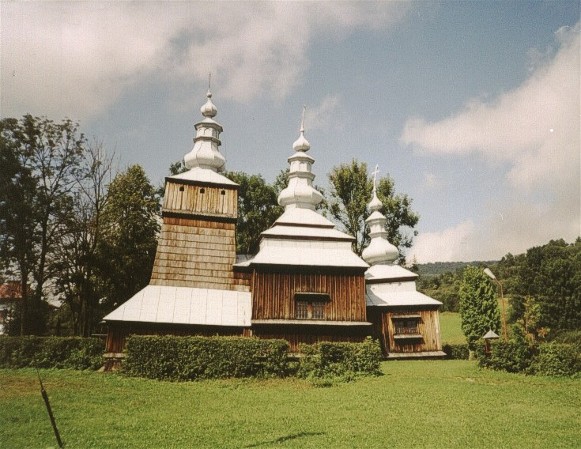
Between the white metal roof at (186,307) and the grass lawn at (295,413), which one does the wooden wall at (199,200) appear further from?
the grass lawn at (295,413)

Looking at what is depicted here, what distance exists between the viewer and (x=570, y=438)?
953 cm

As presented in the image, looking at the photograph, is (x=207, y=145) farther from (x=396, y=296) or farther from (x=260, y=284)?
(x=396, y=296)

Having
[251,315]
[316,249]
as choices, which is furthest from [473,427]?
[316,249]

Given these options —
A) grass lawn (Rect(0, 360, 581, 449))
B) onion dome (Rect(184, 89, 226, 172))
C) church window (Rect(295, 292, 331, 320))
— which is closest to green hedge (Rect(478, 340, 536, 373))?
grass lawn (Rect(0, 360, 581, 449))

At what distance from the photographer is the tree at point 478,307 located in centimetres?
2909

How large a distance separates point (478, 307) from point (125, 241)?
27.4 meters

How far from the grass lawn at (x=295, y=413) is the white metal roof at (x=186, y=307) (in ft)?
13.9

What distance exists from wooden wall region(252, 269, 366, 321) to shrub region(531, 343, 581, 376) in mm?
8288

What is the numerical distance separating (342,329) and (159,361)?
960cm

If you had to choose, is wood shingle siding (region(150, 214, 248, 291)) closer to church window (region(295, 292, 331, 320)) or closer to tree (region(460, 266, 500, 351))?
church window (region(295, 292, 331, 320))

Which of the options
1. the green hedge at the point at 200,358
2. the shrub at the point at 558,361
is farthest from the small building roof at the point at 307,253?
the shrub at the point at 558,361

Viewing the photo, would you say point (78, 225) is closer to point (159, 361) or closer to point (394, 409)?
point (159, 361)

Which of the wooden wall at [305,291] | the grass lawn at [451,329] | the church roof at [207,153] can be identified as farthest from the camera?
the grass lawn at [451,329]

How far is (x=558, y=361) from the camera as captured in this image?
17.9m
